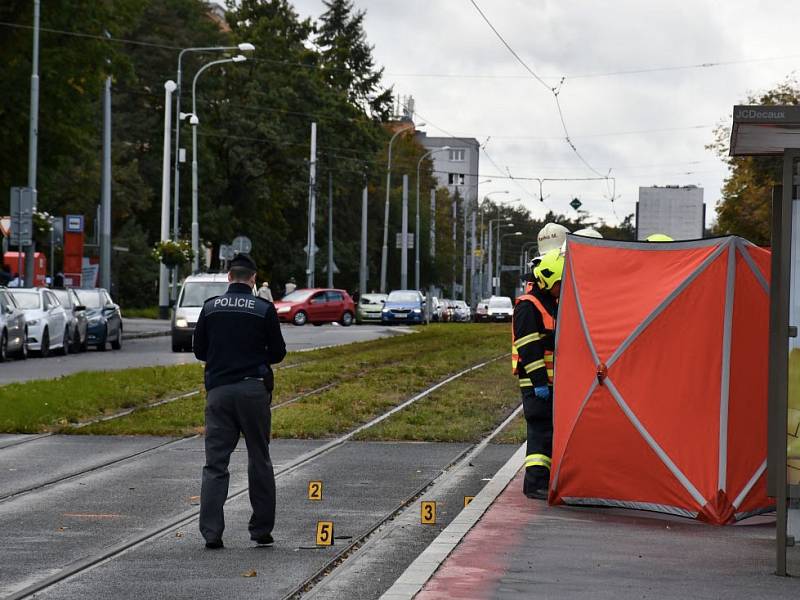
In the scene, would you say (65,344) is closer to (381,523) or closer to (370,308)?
(381,523)

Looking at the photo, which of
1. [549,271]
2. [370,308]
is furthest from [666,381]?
[370,308]

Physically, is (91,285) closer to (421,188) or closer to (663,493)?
(663,493)

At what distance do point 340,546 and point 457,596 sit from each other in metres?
2.25

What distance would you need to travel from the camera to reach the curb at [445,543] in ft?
25.8

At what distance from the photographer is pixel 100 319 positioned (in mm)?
39500

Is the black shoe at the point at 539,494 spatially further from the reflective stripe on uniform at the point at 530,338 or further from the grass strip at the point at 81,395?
the grass strip at the point at 81,395

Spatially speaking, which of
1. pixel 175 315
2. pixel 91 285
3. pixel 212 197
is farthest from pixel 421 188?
pixel 175 315

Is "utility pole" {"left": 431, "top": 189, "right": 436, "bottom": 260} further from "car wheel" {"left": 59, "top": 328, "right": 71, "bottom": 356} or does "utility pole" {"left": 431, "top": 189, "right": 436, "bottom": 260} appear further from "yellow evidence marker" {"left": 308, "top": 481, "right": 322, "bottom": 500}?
"yellow evidence marker" {"left": 308, "top": 481, "right": 322, "bottom": 500}

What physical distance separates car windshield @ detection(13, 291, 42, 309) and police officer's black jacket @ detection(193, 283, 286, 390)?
26.0 meters

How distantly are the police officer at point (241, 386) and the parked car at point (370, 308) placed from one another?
62.8m

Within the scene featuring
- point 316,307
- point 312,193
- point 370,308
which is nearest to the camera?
point 316,307

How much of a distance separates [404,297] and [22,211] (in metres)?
31.6

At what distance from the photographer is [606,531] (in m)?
10.1

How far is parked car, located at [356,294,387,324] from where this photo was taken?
7331 centimetres
